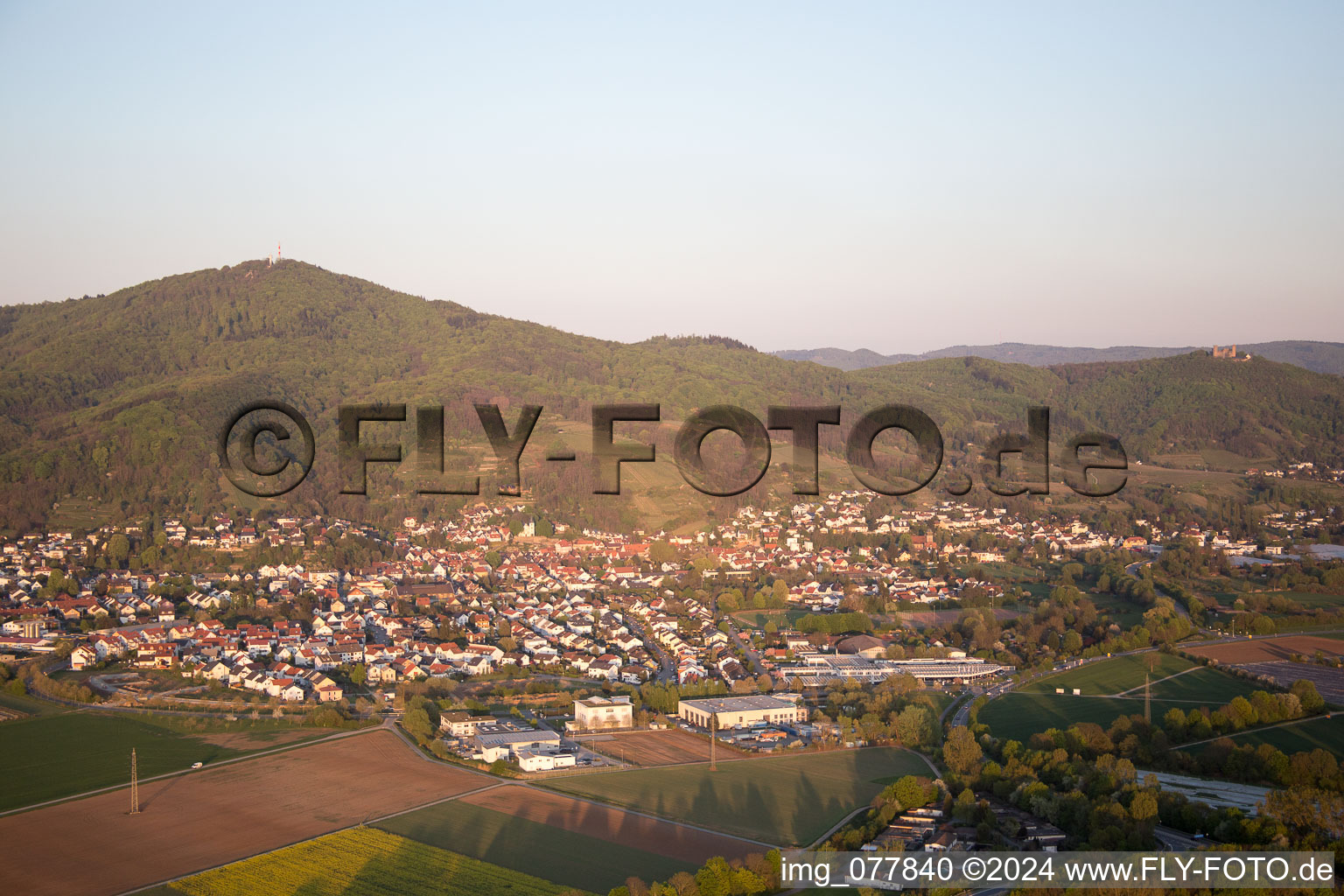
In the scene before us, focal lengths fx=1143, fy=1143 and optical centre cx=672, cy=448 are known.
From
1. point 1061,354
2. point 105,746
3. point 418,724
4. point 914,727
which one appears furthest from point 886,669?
point 1061,354

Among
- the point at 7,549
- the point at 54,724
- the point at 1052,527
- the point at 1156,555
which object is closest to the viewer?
the point at 54,724

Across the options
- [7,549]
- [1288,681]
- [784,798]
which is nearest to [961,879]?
[784,798]

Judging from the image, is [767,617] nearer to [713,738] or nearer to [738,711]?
[738,711]

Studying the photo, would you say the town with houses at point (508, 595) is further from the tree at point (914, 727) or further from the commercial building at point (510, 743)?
the commercial building at point (510, 743)

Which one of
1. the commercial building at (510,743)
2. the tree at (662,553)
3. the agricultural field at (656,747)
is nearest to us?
the commercial building at (510,743)

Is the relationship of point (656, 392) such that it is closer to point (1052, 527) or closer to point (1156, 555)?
point (1052, 527)

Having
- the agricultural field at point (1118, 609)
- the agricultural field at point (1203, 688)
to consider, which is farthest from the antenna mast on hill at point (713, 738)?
the agricultural field at point (1118, 609)

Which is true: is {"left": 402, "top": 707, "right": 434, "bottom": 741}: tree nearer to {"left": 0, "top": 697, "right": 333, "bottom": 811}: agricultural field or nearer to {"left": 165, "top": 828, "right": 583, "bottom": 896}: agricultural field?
{"left": 0, "top": 697, "right": 333, "bottom": 811}: agricultural field
